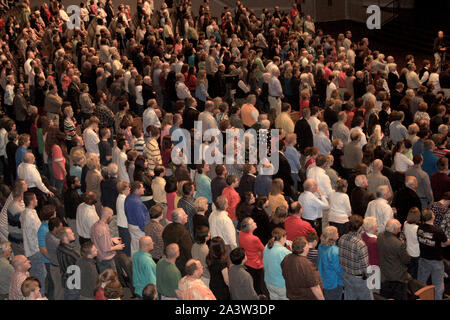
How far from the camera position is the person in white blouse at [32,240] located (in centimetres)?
910

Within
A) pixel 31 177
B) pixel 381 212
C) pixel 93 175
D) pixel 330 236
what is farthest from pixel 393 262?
pixel 31 177

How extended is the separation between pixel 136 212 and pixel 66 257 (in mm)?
1261

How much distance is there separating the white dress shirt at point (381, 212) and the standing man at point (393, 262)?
0.71 metres

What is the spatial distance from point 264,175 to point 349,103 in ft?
12.2

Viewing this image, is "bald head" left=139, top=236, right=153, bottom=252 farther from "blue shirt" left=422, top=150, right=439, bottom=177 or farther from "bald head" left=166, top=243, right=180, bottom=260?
"blue shirt" left=422, top=150, right=439, bottom=177

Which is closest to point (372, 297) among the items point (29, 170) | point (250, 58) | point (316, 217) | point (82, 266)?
point (316, 217)

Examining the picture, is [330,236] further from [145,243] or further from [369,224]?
[145,243]

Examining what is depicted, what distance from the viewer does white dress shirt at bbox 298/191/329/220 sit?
9.79 meters

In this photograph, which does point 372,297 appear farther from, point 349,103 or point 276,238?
Answer: point 349,103

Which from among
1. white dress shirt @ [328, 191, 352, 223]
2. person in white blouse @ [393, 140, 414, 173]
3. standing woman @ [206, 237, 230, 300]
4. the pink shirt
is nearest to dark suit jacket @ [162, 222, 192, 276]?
standing woman @ [206, 237, 230, 300]

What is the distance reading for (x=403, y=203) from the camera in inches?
395

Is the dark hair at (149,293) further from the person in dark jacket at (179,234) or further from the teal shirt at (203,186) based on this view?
the teal shirt at (203,186)

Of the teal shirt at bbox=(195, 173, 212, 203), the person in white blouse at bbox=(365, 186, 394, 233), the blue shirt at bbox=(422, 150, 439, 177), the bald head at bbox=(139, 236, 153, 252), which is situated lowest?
the bald head at bbox=(139, 236, 153, 252)

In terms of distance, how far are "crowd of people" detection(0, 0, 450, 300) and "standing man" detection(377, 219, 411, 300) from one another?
0.02m
